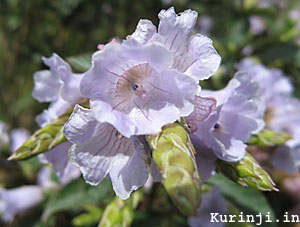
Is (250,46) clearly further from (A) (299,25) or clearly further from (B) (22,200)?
(B) (22,200)

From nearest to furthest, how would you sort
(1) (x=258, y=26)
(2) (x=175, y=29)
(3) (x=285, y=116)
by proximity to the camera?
(2) (x=175, y=29) < (3) (x=285, y=116) < (1) (x=258, y=26)

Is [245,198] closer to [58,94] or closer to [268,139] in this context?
[268,139]

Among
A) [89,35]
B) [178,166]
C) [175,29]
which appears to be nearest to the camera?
[178,166]

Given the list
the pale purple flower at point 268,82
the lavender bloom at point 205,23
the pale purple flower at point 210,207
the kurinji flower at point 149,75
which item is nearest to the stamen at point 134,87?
the kurinji flower at point 149,75

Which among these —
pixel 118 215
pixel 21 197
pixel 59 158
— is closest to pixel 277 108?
pixel 118 215

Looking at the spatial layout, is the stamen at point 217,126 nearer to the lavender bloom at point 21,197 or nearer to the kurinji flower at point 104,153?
the kurinji flower at point 104,153

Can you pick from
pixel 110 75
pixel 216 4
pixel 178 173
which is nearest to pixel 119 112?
pixel 110 75
